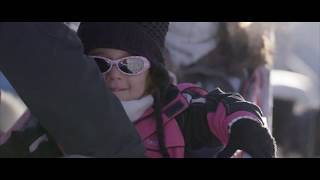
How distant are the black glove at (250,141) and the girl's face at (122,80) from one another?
0.21m

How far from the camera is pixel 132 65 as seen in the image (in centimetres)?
116

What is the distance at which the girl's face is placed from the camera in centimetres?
113

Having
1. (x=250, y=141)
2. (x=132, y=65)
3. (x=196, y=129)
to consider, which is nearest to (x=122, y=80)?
(x=132, y=65)

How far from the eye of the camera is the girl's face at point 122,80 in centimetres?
113

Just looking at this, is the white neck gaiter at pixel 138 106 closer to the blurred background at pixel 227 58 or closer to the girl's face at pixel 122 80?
the girl's face at pixel 122 80

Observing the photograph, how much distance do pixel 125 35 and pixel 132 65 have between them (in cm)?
6

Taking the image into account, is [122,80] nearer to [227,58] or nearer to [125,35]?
[125,35]

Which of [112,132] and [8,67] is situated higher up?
[8,67]

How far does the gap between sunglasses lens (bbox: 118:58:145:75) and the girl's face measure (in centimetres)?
1
